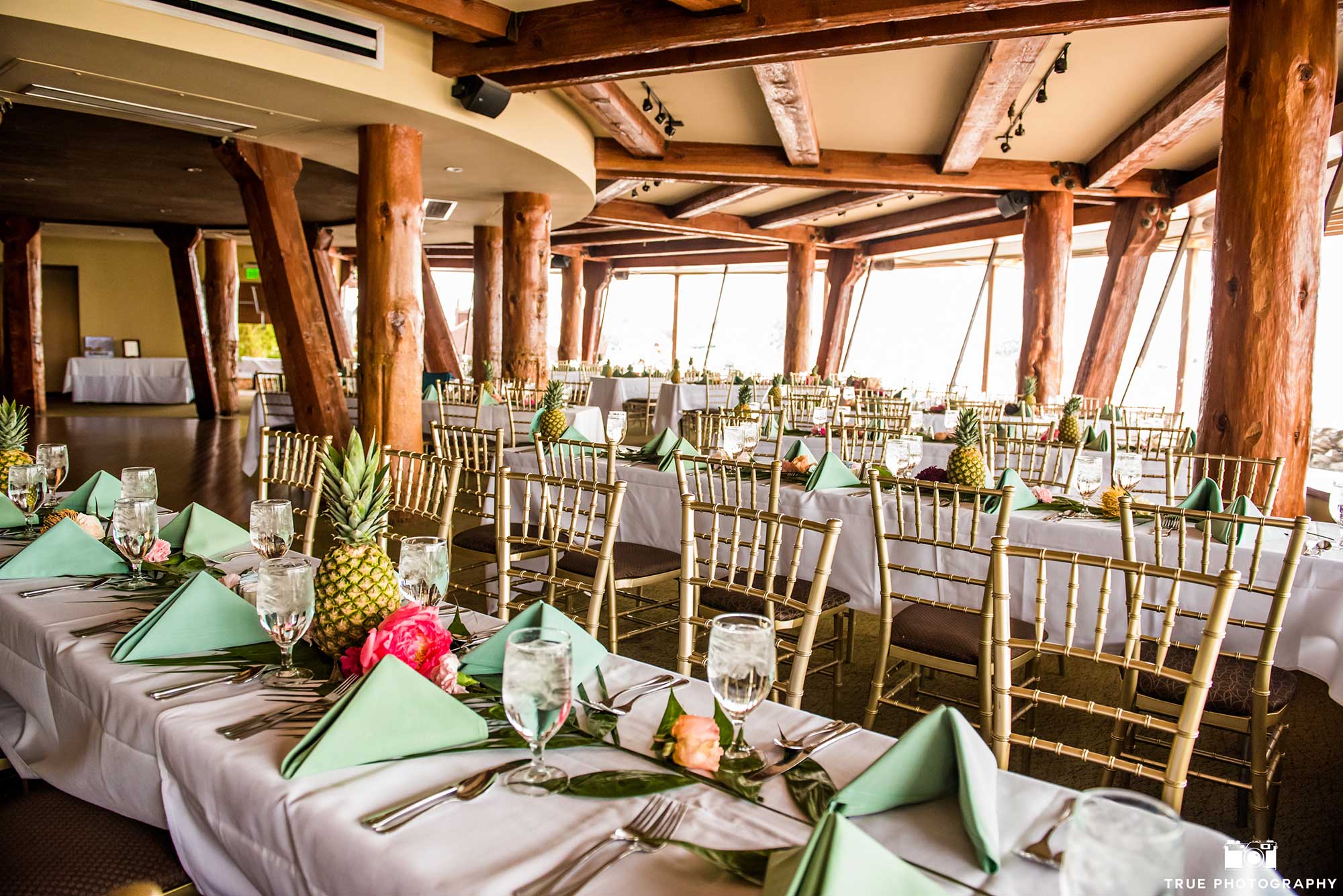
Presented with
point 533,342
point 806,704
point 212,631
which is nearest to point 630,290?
point 533,342

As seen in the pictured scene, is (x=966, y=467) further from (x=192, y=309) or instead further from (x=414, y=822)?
(x=192, y=309)

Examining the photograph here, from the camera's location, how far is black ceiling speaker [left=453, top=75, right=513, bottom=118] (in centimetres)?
564

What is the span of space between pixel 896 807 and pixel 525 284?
26.5 ft

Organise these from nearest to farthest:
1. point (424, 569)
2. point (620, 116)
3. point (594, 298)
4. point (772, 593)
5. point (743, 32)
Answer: point (424, 569), point (772, 593), point (743, 32), point (620, 116), point (594, 298)

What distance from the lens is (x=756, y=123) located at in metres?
7.40

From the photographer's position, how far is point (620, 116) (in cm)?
680

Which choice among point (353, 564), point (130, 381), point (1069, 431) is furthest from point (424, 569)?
point (130, 381)

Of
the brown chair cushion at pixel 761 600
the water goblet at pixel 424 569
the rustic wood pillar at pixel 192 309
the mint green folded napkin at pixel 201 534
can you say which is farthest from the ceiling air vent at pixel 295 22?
the rustic wood pillar at pixel 192 309

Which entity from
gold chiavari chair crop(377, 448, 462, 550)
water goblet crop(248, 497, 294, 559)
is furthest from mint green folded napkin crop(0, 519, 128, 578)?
gold chiavari chair crop(377, 448, 462, 550)

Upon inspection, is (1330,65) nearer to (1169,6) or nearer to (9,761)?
(1169,6)

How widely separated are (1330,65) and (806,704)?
358 cm

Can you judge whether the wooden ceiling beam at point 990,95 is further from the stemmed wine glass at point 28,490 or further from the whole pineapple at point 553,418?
the stemmed wine glass at point 28,490

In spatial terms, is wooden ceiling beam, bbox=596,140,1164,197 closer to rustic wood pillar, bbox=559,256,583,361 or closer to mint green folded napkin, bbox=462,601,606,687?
mint green folded napkin, bbox=462,601,606,687

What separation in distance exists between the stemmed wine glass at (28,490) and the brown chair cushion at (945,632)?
242 centimetres
